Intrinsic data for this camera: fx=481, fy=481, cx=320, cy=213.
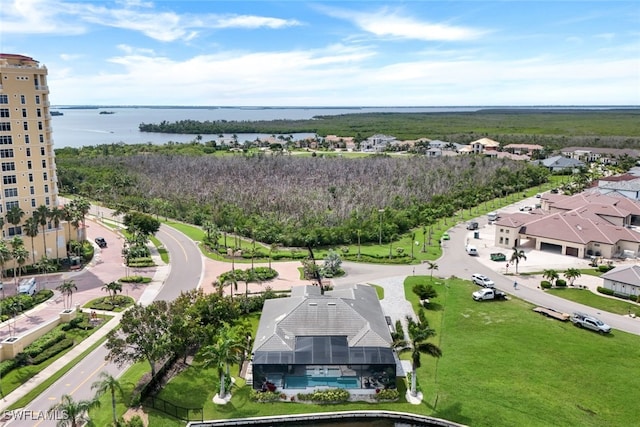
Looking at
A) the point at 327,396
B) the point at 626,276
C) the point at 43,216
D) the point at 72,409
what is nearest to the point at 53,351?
the point at 72,409

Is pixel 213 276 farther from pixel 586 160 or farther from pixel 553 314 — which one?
pixel 586 160

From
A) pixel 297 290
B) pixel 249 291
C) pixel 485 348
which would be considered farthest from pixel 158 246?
pixel 485 348

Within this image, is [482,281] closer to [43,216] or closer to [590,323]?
[590,323]

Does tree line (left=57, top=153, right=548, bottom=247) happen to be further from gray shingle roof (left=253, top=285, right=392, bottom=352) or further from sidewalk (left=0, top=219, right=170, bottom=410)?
gray shingle roof (left=253, top=285, right=392, bottom=352)

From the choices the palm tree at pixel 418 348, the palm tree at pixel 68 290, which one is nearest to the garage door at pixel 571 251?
the palm tree at pixel 418 348

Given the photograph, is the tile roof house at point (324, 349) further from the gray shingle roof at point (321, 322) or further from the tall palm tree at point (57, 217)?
the tall palm tree at point (57, 217)
